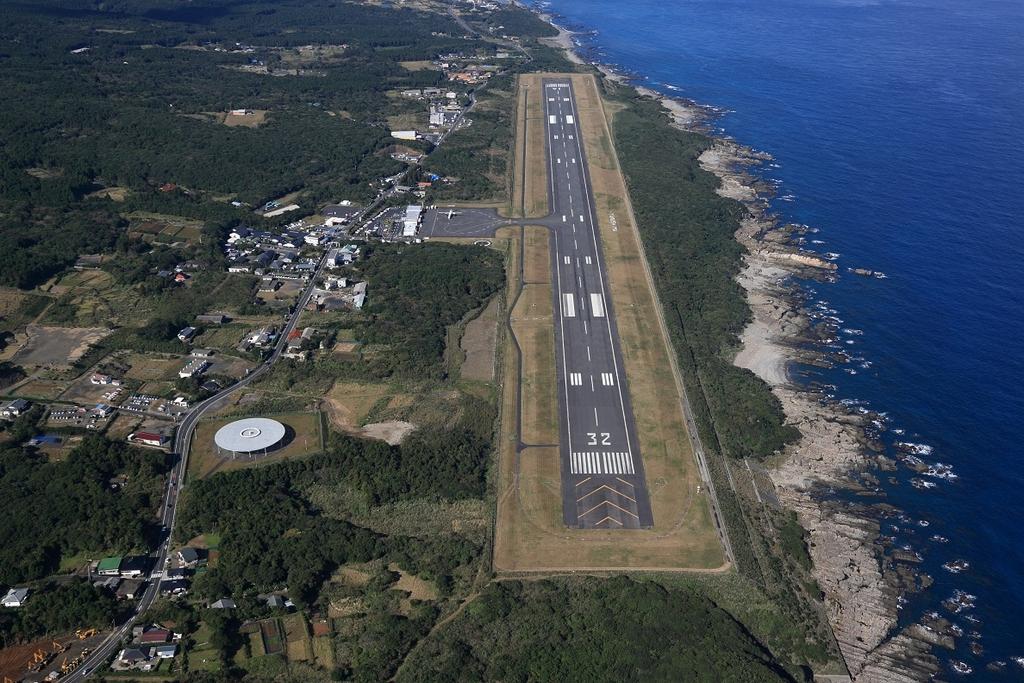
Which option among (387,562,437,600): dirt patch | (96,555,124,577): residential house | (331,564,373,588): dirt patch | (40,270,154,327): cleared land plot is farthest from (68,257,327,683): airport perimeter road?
(40,270,154,327): cleared land plot

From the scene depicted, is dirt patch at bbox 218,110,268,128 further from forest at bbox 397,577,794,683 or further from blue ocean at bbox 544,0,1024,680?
forest at bbox 397,577,794,683

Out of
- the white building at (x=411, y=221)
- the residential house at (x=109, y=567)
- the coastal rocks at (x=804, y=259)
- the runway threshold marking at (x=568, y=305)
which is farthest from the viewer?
the white building at (x=411, y=221)

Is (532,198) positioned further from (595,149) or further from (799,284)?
(799,284)

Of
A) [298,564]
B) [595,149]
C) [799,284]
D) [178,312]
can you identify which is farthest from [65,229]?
[799,284]

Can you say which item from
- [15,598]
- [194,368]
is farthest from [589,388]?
[15,598]

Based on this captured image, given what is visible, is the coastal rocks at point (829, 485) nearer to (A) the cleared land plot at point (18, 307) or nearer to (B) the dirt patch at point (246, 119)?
(A) the cleared land plot at point (18, 307)

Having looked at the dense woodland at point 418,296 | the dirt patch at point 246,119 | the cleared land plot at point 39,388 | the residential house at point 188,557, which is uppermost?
the dirt patch at point 246,119

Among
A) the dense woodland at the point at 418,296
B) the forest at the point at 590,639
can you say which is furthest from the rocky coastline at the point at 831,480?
the dense woodland at the point at 418,296

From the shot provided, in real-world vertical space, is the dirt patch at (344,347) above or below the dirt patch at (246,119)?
below
